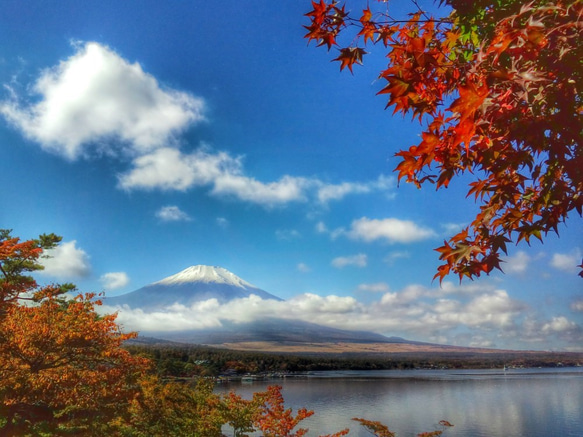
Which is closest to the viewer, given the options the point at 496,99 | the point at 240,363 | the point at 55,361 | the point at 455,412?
the point at 496,99

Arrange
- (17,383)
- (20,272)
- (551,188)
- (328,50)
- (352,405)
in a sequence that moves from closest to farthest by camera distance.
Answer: (551,188) < (328,50) < (17,383) < (20,272) < (352,405)

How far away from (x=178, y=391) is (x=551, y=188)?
709 inches

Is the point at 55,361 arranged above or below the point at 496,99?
below

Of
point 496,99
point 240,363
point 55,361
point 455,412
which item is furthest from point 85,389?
point 240,363

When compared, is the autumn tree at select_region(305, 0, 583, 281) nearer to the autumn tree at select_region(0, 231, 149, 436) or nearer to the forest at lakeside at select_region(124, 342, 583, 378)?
the autumn tree at select_region(0, 231, 149, 436)

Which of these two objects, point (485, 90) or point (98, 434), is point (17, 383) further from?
point (485, 90)

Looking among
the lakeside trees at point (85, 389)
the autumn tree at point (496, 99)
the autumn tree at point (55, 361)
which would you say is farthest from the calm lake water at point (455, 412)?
the autumn tree at point (496, 99)

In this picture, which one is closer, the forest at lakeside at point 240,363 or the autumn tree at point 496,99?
the autumn tree at point 496,99

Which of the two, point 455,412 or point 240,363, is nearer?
point 455,412

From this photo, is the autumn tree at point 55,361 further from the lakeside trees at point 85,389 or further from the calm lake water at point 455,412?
the calm lake water at point 455,412

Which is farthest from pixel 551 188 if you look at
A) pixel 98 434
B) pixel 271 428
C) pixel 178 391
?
pixel 178 391

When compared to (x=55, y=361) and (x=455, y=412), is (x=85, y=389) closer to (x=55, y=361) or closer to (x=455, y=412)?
(x=55, y=361)

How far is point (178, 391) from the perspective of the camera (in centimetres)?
1725

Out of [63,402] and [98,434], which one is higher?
[63,402]
